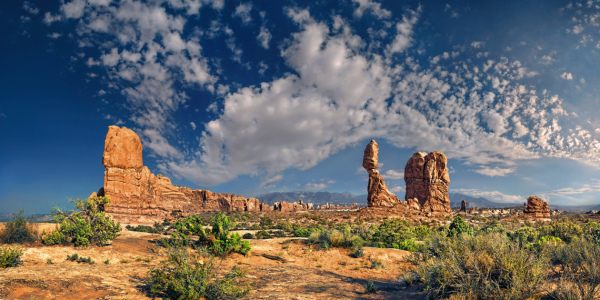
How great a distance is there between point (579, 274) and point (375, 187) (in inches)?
1465

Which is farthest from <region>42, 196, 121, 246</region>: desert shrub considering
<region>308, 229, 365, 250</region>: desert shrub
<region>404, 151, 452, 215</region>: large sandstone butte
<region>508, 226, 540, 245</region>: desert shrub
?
<region>404, 151, 452, 215</region>: large sandstone butte

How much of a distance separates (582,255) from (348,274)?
27.9 ft

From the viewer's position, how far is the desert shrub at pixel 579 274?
4.73 m

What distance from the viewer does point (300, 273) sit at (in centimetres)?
1154

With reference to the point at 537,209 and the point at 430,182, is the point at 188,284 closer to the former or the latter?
the point at 430,182

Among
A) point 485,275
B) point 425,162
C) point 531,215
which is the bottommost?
point 531,215

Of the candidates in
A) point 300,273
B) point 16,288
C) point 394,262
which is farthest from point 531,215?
point 16,288

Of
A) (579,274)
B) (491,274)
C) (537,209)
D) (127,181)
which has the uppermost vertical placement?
(127,181)

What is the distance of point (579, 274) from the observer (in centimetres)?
546

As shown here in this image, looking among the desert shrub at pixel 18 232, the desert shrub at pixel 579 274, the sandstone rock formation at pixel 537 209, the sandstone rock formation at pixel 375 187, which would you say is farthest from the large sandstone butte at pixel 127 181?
the sandstone rock formation at pixel 537 209

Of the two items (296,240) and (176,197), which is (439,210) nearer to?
(296,240)

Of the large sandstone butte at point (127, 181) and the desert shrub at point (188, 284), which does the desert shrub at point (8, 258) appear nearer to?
the desert shrub at point (188, 284)

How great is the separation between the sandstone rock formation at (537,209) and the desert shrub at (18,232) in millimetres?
60405

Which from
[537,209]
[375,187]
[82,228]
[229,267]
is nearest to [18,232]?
[82,228]
